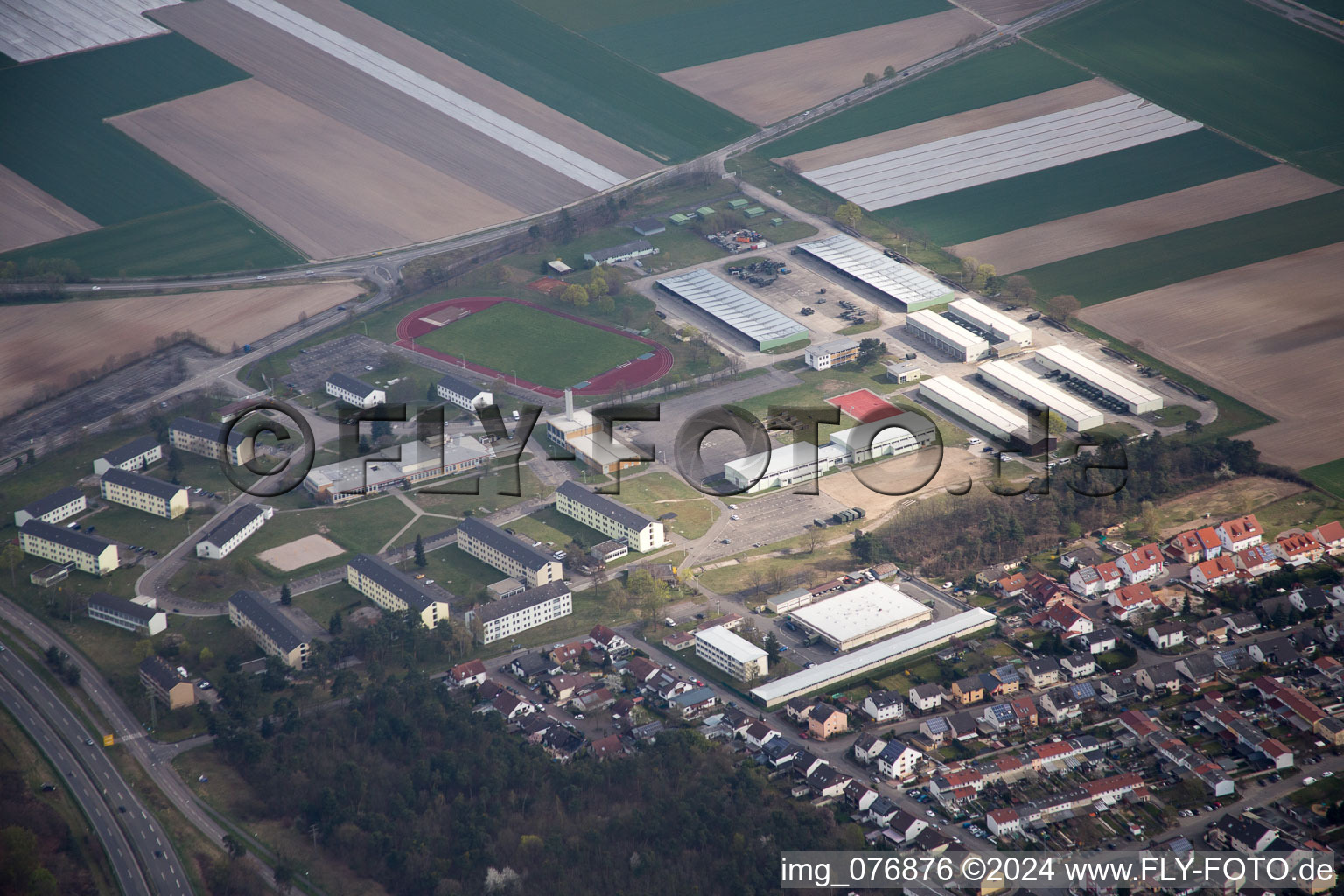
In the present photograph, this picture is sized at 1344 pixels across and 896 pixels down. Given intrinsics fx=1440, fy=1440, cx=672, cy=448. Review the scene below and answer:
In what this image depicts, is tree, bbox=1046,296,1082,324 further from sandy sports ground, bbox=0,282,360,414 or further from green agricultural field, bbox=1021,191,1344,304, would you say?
sandy sports ground, bbox=0,282,360,414

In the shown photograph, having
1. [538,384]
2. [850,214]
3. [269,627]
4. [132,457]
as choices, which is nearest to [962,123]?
[850,214]

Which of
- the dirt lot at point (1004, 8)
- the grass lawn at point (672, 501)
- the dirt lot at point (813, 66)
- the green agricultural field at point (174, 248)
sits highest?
the dirt lot at point (1004, 8)

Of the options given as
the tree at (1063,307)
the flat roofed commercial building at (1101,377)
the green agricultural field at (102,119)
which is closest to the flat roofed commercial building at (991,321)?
the flat roofed commercial building at (1101,377)

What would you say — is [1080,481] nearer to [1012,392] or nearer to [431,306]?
[1012,392]

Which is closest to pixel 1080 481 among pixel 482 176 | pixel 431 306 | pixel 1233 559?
pixel 1233 559

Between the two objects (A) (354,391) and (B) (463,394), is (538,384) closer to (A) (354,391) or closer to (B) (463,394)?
(B) (463,394)

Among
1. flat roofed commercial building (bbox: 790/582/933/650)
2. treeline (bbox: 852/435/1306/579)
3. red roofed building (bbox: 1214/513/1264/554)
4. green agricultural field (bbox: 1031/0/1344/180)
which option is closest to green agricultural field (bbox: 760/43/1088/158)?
green agricultural field (bbox: 1031/0/1344/180)

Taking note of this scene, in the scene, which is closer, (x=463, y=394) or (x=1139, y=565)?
(x=1139, y=565)

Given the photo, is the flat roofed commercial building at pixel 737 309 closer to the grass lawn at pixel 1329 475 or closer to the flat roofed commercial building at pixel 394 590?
the grass lawn at pixel 1329 475
